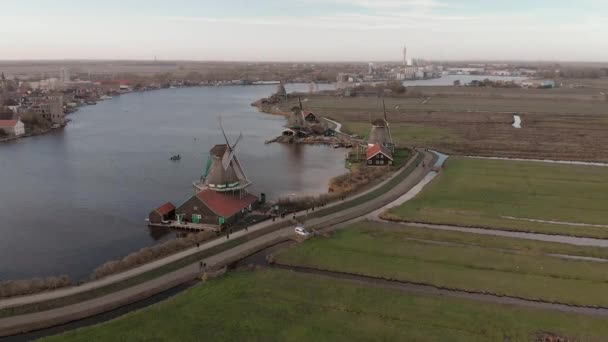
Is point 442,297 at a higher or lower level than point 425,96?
lower

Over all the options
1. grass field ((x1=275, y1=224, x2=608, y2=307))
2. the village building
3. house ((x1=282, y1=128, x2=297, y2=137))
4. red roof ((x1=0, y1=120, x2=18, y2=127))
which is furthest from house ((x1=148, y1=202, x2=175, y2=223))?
red roof ((x1=0, y1=120, x2=18, y2=127))

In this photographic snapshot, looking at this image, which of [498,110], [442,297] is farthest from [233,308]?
[498,110]

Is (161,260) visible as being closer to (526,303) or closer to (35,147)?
(526,303)

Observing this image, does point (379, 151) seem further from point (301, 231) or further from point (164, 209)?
point (164, 209)

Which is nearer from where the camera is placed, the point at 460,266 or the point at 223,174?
the point at 460,266

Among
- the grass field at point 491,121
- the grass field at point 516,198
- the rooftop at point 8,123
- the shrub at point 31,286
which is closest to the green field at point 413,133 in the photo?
the grass field at point 491,121

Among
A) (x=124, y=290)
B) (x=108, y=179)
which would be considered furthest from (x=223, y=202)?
(x=108, y=179)

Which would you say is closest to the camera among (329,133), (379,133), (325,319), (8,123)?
(325,319)

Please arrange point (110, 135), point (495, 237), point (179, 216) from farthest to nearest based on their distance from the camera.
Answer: point (110, 135) → point (179, 216) → point (495, 237)
